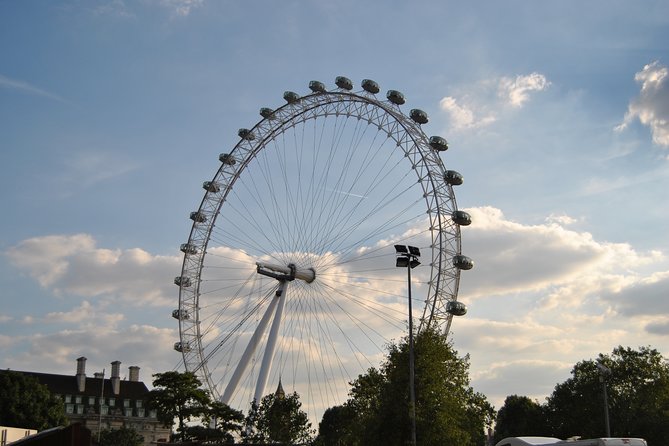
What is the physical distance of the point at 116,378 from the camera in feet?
463

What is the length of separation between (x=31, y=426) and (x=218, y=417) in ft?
124

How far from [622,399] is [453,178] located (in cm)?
3849

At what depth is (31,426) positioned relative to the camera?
94188 mm

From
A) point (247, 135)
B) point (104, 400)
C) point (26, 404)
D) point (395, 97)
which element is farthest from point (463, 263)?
point (104, 400)

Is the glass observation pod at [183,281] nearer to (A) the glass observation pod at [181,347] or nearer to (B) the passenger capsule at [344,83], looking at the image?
(A) the glass observation pod at [181,347]

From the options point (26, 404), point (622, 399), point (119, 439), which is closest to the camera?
point (622, 399)

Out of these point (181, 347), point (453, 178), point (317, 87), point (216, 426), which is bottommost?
point (216, 426)

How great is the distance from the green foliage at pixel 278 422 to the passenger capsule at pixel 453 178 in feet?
79.4

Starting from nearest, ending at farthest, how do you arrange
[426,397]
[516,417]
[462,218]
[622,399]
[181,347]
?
[426,397], [462,218], [181,347], [622,399], [516,417]

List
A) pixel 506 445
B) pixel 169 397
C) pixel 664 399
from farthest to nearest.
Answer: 1. pixel 664 399
2. pixel 169 397
3. pixel 506 445

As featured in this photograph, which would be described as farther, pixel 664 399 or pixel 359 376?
pixel 664 399

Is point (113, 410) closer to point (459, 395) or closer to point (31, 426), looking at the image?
point (31, 426)

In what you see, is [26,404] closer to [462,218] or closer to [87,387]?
[87,387]

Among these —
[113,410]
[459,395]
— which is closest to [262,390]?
[459,395]
